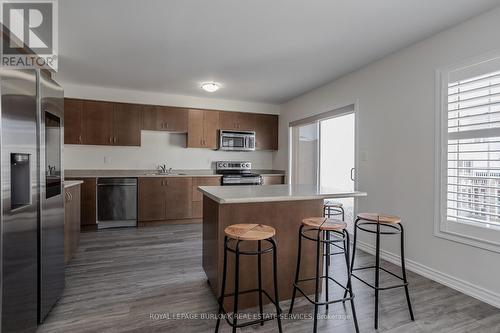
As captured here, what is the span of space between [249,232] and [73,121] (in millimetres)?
4211

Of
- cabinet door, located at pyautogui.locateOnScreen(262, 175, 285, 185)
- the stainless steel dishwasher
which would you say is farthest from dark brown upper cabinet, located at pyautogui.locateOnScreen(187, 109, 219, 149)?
the stainless steel dishwasher

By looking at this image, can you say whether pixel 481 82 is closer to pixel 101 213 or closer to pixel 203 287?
pixel 203 287

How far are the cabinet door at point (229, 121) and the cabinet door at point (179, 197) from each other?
132 centimetres

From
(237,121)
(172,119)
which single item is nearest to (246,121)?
(237,121)

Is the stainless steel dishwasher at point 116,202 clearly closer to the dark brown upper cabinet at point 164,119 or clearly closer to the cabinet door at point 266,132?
the dark brown upper cabinet at point 164,119

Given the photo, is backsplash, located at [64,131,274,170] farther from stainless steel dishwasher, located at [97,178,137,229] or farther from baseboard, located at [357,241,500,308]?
baseboard, located at [357,241,500,308]

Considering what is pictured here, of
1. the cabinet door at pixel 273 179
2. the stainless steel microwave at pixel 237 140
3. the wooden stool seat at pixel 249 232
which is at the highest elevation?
the stainless steel microwave at pixel 237 140

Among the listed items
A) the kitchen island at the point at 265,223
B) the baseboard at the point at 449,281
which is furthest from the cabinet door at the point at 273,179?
the kitchen island at the point at 265,223

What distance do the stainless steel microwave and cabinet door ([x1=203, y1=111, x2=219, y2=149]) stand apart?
123 mm

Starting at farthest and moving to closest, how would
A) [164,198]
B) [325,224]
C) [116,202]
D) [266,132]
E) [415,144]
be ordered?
[266,132] → [164,198] → [116,202] → [415,144] → [325,224]

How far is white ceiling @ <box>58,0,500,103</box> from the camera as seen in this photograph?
216cm

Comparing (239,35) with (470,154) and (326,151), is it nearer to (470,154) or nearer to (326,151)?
(470,154)

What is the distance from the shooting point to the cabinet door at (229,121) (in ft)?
17.4

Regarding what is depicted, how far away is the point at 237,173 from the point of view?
5.55 metres
